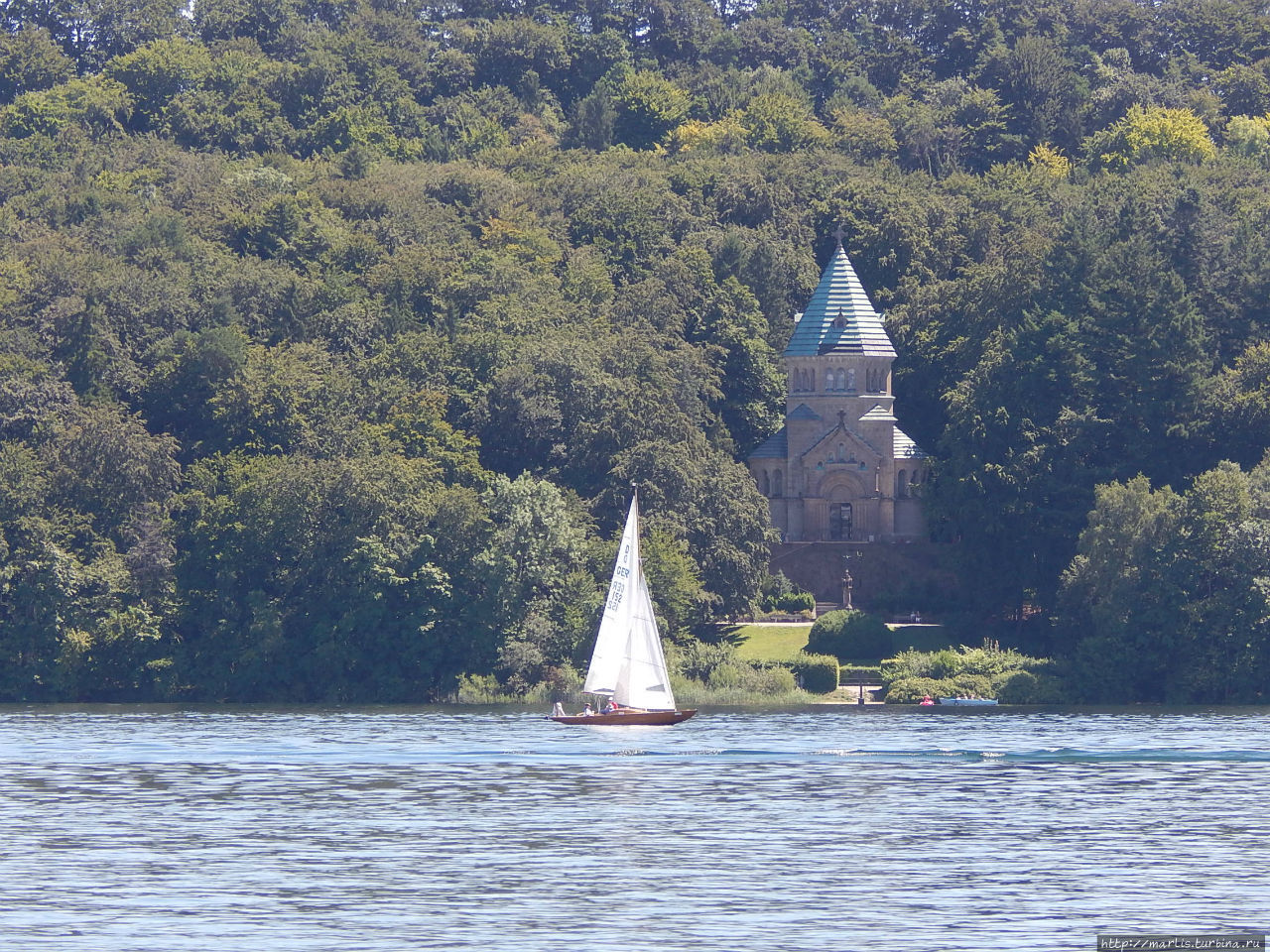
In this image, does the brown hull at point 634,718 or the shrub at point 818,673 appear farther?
the shrub at point 818,673

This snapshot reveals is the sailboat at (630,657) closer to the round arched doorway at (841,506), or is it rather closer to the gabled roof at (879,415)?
the round arched doorway at (841,506)

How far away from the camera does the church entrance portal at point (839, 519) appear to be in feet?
448

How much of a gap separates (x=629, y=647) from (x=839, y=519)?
5738 centimetres

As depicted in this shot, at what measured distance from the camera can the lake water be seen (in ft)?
140

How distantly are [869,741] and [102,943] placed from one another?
136 feet

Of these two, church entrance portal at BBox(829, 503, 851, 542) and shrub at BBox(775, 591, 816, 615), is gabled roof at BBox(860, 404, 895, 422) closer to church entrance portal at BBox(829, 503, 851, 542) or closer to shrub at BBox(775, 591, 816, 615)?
church entrance portal at BBox(829, 503, 851, 542)

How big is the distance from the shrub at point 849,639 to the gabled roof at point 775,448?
24.5m

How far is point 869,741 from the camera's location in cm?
7938

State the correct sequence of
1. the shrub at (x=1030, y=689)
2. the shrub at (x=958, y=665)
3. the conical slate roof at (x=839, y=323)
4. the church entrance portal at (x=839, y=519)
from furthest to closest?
the church entrance portal at (x=839, y=519)
the conical slate roof at (x=839, y=323)
the shrub at (x=958, y=665)
the shrub at (x=1030, y=689)

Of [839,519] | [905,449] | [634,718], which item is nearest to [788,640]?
[839,519]

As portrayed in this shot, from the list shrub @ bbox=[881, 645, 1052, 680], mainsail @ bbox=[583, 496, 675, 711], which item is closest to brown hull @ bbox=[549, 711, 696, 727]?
mainsail @ bbox=[583, 496, 675, 711]

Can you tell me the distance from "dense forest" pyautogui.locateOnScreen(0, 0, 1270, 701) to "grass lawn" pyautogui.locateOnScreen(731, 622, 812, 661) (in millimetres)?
1974

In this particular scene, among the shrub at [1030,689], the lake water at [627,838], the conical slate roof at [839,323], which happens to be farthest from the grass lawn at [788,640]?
the lake water at [627,838]

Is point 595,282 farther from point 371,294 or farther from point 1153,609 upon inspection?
point 1153,609
